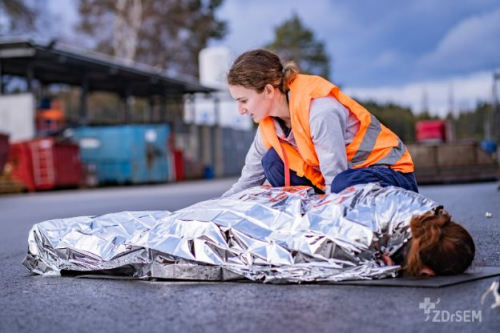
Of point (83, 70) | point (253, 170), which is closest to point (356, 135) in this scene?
point (253, 170)

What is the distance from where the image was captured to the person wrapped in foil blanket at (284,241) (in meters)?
2.76

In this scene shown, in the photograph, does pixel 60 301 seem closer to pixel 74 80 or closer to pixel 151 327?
pixel 151 327

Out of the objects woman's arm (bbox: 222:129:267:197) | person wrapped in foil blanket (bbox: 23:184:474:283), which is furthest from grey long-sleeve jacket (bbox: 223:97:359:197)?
woman's arm (bbox: 222:129:267:197)

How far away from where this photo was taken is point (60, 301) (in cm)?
269

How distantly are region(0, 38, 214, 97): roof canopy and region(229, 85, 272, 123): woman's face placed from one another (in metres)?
18.6

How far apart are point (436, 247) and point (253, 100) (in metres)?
1.26

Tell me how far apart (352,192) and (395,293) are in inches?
24.1

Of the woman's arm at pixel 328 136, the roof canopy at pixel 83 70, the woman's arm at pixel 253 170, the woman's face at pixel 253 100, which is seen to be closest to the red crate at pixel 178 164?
the roof canopy at pixel 83 70

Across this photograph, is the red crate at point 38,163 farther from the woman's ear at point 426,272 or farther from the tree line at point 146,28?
the woman's ear at point 426,272

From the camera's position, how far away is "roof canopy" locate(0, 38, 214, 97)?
21562mm

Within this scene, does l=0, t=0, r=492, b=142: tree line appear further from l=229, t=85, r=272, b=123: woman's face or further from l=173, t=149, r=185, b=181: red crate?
l=229, t=85, r=272, b=123: woman's face

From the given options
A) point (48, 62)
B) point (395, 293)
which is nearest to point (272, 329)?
point (395, 293)

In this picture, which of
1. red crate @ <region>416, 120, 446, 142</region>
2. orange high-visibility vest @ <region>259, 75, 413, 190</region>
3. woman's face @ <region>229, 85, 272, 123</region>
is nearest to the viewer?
orange high-visibility vest @ <region>259, 75, 413, 190</region>

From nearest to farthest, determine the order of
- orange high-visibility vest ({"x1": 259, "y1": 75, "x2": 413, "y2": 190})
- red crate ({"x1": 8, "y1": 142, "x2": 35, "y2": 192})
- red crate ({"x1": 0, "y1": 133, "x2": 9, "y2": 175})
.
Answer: orange high-visibility vest ({"x1": 259, "y1": 75, "x2": 413, "y2": 190}) → red crate ({"x1": 0, "y1": 133, "x2": 9, "y2": 175}) → red crate ({"x1": 8, "y1": 142, "x2": 35, "y2": 192})
